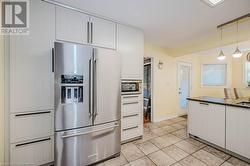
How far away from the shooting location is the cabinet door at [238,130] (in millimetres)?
1952

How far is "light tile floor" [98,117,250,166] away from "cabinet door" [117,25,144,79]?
1.37 meters

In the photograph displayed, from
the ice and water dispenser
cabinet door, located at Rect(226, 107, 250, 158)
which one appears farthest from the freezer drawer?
cabinet door, located at Rect(226, 107, 250, 158)

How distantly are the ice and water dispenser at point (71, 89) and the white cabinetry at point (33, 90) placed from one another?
285mm

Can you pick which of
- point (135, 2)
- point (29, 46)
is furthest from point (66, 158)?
point (135, 2)

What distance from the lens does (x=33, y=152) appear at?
1687 millimetres

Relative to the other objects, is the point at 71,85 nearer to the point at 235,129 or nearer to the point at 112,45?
the point at 112,45

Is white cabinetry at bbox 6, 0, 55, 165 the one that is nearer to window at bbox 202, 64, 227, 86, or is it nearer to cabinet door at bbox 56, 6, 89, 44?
cabinet door at bbox 56, 6, 89, 44

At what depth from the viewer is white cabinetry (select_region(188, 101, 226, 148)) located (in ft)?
7.51

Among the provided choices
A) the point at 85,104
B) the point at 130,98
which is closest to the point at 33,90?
the point at 85,104

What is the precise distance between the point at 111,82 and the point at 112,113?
489 mm

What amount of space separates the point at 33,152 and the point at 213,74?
6487 mm

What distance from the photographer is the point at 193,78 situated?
5.23 meters

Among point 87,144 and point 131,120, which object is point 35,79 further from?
point 131,120
